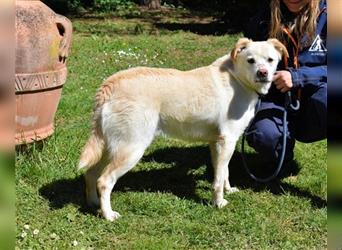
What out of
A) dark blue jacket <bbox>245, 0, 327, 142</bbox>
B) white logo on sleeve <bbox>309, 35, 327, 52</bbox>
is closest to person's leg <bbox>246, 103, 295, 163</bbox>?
dark blue jacket <bbox>245, 0, 327, 142</bbox>

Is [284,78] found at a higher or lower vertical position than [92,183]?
higher

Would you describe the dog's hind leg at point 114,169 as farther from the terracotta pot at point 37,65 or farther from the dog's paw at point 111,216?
the terracotta pot at point 37,65

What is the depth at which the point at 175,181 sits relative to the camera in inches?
170

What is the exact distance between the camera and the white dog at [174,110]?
339 cm

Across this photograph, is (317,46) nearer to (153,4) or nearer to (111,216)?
(111,216)

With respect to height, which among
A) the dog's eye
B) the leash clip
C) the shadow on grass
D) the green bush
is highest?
the dog's eye

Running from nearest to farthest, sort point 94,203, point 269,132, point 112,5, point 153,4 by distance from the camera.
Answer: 1. point 94,203
2. point 269,132
3. point 153,4
4. point 112,5

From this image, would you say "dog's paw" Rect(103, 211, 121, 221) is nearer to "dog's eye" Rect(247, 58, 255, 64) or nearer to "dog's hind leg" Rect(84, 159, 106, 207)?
"dog's hind leg" Rect(84, 159, 106, 207)

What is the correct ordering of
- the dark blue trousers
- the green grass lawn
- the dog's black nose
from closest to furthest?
the green grass lawn, the dog's black nose, the dark blue trousers

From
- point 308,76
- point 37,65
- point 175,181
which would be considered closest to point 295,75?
point 308,76

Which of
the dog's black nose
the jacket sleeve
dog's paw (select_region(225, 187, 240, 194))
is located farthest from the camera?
dog's paw (select_region(225, 187, 240, 194))

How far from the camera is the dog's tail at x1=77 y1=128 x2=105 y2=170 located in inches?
132

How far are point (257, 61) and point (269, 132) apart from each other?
0.76 m

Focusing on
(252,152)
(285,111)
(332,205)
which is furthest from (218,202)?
(332,205)
